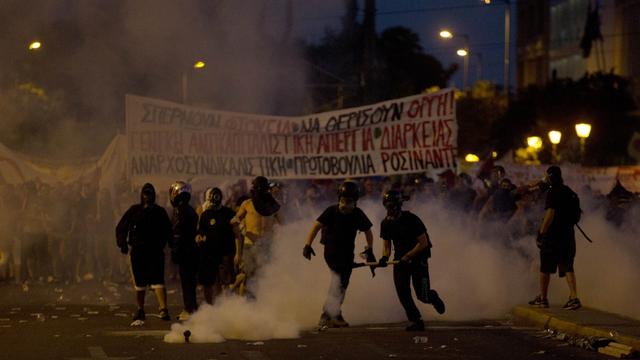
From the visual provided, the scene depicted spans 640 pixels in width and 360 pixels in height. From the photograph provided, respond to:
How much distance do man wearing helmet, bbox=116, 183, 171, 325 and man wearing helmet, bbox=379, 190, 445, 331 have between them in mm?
2696

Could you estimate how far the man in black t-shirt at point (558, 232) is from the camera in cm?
1449

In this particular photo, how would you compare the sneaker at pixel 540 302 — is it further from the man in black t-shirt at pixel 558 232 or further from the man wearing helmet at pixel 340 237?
the man wearing helmet at pixel 340 237

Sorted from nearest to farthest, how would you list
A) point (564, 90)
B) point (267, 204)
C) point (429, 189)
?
point (267, 204) < point (429, 189) < point (564, 90)

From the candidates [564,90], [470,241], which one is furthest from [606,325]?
[564,90]

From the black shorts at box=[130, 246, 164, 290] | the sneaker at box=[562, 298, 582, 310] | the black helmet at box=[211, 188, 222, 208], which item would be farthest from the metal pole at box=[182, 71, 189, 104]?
the sneaker at box=[562, 298, 582, 310]

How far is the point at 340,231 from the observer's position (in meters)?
13.5

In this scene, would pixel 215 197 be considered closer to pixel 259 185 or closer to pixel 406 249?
pixel 259 185

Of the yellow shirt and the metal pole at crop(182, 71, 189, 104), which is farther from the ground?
the metal pole at crop(182, 71, 189, 104)

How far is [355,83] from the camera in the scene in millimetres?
25359

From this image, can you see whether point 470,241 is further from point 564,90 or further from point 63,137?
point 564,90

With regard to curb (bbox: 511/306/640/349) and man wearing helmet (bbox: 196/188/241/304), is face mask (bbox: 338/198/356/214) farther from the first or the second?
curb (bbox: 511/306/640/349)

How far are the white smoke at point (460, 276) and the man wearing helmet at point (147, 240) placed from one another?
1175 mm

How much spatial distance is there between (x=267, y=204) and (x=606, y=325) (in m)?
4.46

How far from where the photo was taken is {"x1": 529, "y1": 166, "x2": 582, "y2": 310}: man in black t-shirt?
1449 cm
